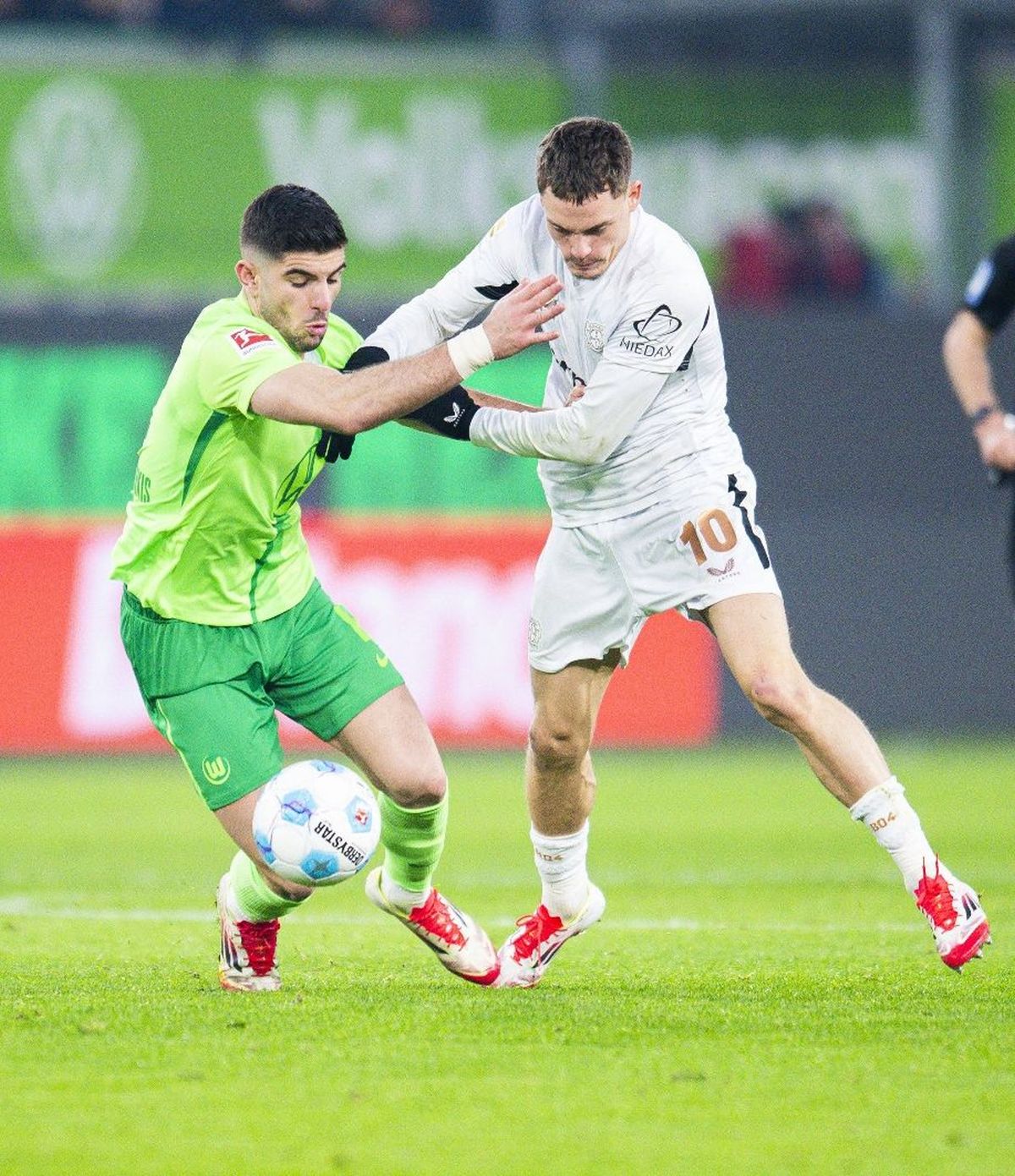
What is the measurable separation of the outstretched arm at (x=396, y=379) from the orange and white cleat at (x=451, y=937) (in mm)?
1451

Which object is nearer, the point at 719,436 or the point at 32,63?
the point at 719,436

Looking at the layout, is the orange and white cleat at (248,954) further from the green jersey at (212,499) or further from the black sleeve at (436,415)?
the black sleeve at (436,415)

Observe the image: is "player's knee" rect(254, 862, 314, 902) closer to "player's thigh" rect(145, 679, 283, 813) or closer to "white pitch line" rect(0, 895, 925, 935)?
"player's thigh" rect(145, 679, 283, 813)

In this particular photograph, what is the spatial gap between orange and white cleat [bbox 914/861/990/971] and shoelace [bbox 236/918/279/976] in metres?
1.84

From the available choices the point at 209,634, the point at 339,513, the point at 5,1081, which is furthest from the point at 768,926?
the point at 339,513

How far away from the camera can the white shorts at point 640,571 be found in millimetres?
6160

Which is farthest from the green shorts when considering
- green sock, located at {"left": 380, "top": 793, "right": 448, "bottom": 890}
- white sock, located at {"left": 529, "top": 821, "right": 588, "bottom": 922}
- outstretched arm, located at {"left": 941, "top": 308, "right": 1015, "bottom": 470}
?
outstretched arm, located at {"left": 941, "top": 308, "right": 1015, "bottom": 470}

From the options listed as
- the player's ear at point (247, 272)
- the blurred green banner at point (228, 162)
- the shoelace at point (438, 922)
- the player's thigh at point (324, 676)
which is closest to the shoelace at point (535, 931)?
the shoelace at point (438, 922)

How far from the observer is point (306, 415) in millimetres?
5656

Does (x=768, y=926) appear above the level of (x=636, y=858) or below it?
above

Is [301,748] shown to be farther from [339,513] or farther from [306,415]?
[306,415]

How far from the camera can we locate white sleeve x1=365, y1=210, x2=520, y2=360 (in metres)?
6.38

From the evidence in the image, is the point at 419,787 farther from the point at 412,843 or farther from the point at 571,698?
the point at 571,698

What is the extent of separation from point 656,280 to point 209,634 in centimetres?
165
